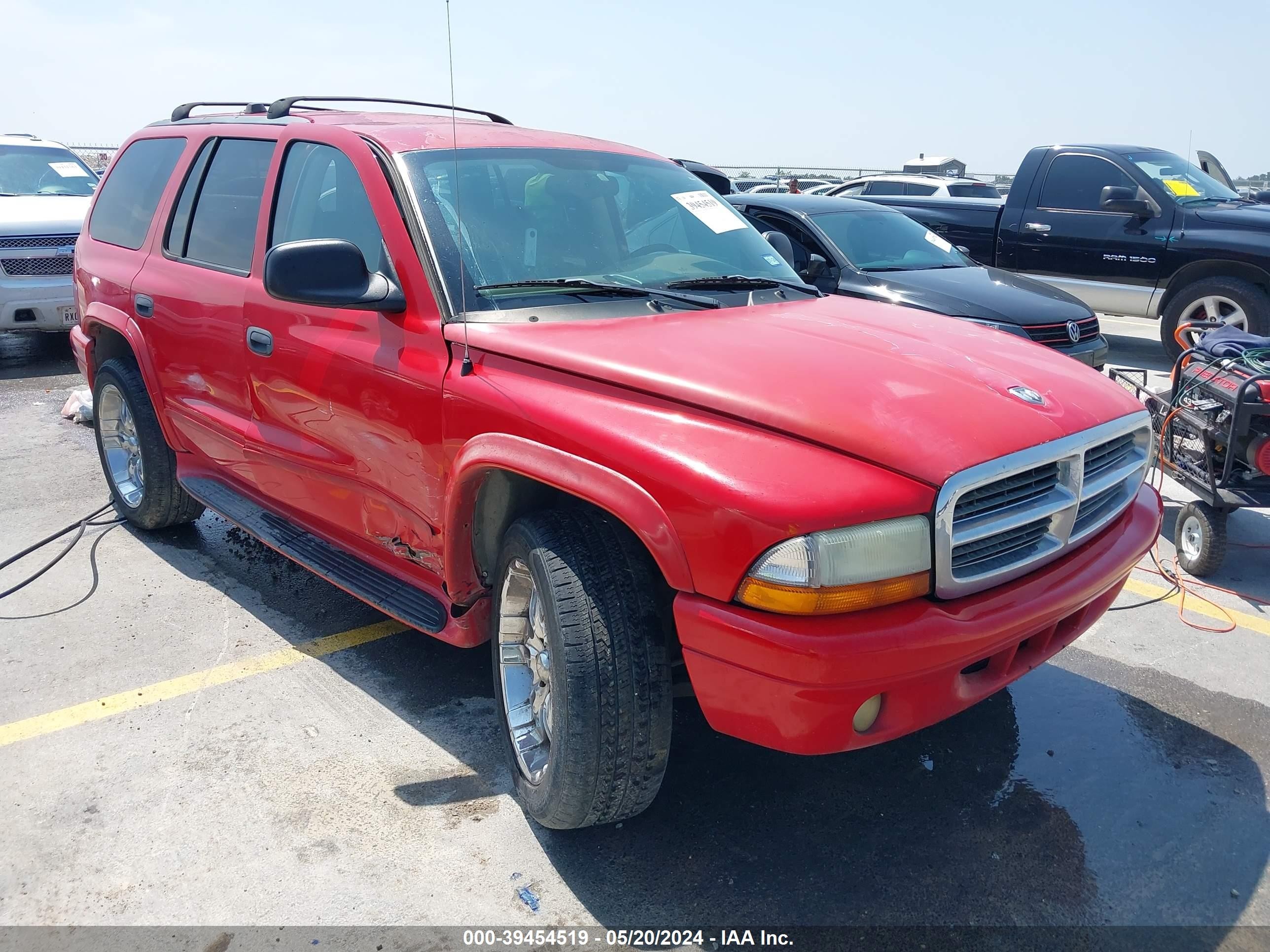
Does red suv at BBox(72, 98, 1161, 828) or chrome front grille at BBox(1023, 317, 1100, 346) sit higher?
red suv at BBox(72, 98, 1161, 828)

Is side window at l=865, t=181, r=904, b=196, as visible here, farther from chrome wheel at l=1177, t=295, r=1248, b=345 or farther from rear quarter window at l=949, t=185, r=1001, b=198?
chrome wheel at l=1177, t=295, r=1248, b=345

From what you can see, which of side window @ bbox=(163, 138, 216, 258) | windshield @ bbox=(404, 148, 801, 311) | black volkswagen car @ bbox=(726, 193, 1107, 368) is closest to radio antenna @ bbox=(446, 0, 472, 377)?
windshield @ bbox=(404, 148, 801, 311)

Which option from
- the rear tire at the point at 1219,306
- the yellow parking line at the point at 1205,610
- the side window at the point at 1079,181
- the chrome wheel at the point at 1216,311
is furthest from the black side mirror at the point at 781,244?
the side window at the point at 1079,181

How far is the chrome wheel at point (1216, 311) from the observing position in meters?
8.52

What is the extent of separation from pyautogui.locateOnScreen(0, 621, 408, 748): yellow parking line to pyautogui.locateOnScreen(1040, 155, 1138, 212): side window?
8.24m

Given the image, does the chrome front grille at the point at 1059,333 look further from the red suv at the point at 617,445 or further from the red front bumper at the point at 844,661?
the red front bumper at the point at 844,661

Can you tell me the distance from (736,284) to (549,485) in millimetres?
1191

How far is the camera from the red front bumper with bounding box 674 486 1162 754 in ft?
7.06

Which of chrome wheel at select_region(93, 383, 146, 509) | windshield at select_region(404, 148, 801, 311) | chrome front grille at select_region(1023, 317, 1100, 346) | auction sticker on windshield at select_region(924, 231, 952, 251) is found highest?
windshield at select_region(404, 148, 801, 311)

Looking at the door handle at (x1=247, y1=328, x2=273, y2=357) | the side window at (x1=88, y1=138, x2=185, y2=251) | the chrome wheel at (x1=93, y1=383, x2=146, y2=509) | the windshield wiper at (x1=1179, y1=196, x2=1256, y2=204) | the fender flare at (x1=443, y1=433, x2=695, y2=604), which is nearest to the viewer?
the fender flare at (x1=443, y1=433, x2=695, y2=604)

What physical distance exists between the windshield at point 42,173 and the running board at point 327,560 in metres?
7.49

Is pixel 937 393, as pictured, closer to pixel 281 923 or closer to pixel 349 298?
pixel 349 298

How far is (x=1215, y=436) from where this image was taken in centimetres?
433

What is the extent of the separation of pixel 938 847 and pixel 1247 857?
2.74 feet
